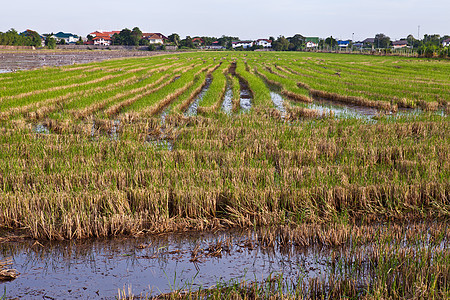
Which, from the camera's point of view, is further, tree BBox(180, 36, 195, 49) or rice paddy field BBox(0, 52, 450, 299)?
tree BBox(180, 36, 195, 49)

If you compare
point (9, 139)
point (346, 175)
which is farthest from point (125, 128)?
point (346, 175)

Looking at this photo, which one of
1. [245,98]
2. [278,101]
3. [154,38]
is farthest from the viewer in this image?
[154,38]

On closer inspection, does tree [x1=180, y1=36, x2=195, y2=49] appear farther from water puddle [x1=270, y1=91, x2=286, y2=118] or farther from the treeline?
water puddle [x1=270, y1=91, x2=286, y2=118]

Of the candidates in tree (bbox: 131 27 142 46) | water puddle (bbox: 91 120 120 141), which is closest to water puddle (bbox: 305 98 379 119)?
water puddle (bbox: 91 120 120 141)

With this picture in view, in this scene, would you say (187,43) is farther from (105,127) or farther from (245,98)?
(105,127)

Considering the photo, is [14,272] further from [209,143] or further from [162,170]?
[209,143]

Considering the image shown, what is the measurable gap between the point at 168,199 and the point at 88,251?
1.38 meters

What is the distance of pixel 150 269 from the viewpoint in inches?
166

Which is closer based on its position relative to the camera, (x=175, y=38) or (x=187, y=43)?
(x=187, y=43)

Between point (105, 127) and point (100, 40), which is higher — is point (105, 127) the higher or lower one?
the lower one

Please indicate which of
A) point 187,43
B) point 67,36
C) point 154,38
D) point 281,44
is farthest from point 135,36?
point 67,36

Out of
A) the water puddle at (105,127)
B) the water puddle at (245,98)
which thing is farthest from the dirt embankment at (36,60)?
the water puddle at (105,127)

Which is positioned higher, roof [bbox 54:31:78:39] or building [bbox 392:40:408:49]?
roof [bbox 54:31:78:39]

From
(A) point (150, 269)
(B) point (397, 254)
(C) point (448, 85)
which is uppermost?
(C) point (448, 85)
